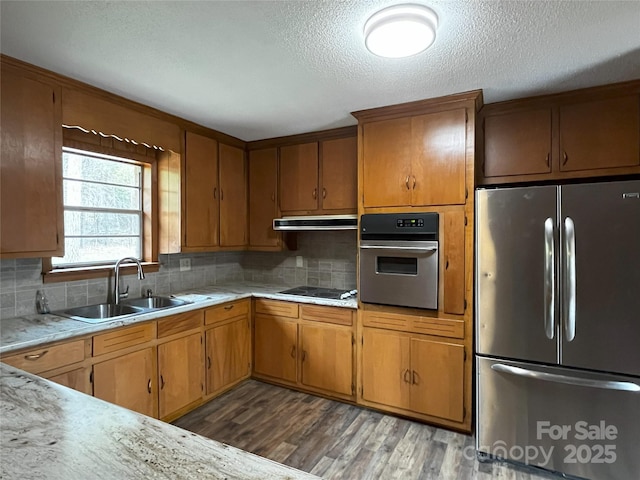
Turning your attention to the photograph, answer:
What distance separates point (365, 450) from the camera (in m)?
2.25

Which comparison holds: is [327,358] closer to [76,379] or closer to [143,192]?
[76,379]

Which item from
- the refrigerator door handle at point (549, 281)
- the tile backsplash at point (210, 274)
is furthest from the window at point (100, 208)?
the refrigerator door handle at point (549, 281)

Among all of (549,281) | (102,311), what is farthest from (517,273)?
(102,311)

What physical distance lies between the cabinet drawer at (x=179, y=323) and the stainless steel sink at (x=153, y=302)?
0.16 meters

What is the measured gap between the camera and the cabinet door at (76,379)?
1.86m

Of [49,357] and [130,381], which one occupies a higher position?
[49,357]

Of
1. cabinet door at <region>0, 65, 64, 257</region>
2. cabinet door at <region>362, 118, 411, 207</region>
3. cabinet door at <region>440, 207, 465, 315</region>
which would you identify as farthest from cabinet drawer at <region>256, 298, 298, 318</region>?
cabinet door at <region>0, 65, 64, 257</region>

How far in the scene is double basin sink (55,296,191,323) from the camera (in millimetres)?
2439

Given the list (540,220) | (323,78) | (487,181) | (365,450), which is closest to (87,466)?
(365,450)

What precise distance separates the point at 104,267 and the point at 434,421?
2.71 m

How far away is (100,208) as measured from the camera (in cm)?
274

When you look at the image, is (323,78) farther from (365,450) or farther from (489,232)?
(365,450)

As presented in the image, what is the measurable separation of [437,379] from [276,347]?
141 cm

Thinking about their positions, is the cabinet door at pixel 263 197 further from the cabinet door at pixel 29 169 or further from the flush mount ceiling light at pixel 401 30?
the flush mount ceiling light at pixel 401 30
